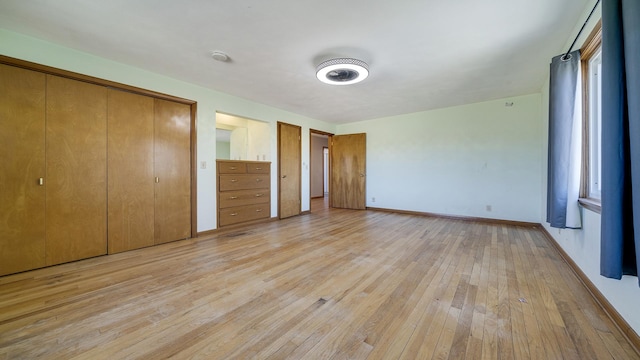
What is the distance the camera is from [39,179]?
2459 mm

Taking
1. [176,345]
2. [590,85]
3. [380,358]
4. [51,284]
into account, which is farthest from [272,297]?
[590,85]

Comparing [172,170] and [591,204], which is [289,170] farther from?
[591,204]

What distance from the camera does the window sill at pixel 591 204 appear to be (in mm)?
1793

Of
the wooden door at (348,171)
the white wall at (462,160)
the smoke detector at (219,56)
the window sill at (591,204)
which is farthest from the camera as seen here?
the wooden door at (348,171)

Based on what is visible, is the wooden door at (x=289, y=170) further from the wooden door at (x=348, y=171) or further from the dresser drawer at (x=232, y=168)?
the wooden door at (x=348, y=171)

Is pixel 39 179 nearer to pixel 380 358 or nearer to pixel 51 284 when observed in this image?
pixel 51 284

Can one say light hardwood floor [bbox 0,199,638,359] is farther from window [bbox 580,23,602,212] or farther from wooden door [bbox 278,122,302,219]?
wooden door [bbox 278,122,302,219]

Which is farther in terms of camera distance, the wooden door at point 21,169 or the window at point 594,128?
the wooden door at point 21,169

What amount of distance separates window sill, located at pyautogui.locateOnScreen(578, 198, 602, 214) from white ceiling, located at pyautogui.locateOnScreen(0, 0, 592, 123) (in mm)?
1661

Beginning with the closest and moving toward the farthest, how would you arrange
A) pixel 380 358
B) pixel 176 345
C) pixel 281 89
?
pixel 380 358 → pixel 176 345 → pixel 281 89

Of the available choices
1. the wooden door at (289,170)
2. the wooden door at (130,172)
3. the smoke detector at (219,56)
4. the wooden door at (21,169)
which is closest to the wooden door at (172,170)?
the wooden door at (130,172)

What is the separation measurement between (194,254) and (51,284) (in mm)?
1187

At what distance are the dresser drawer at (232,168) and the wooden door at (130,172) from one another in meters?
1.01

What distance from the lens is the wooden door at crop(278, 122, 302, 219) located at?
5.07 meters
